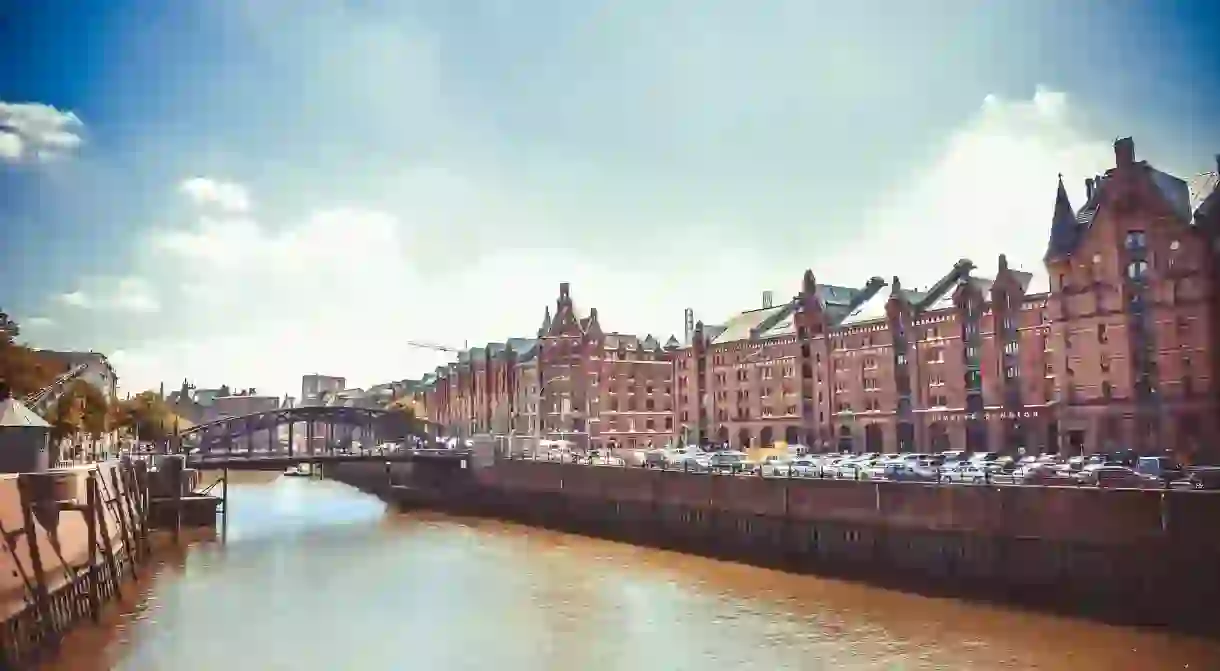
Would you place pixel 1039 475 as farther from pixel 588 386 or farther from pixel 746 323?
pixel 588 386

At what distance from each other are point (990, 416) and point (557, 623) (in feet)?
120

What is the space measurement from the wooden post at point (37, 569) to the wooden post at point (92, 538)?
123 inches

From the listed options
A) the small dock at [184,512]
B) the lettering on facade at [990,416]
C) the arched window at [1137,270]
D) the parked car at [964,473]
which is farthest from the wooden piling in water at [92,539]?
the lettering on facade at [990,416]

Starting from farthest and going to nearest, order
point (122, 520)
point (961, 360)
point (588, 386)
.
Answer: point (588, 386) < point (961, 360) < point (122, 520)

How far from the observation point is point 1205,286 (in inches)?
1480

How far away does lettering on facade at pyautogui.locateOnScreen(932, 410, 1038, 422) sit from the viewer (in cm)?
5194

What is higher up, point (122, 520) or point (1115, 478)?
point (1115, 478)

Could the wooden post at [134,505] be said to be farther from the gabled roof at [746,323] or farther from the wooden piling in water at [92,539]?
the gabled roof at [746,323]

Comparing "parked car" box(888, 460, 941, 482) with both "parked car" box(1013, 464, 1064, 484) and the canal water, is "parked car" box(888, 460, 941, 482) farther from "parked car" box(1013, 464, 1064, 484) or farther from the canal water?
the canal water

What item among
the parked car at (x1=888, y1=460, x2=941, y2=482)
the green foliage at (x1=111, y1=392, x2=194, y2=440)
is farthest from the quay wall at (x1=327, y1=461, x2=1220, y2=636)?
the green foliage at (x1=111, y1=392, x2=194, y2=440)

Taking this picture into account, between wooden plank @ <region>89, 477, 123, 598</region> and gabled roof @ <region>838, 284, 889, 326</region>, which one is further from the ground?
gabled roof @ <region>838, 284, 889, 326</region>

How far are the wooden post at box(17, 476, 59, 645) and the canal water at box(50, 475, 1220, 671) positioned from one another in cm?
81

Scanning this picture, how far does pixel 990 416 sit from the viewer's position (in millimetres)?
54375

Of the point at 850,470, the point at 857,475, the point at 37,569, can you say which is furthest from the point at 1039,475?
the point at 37,569
